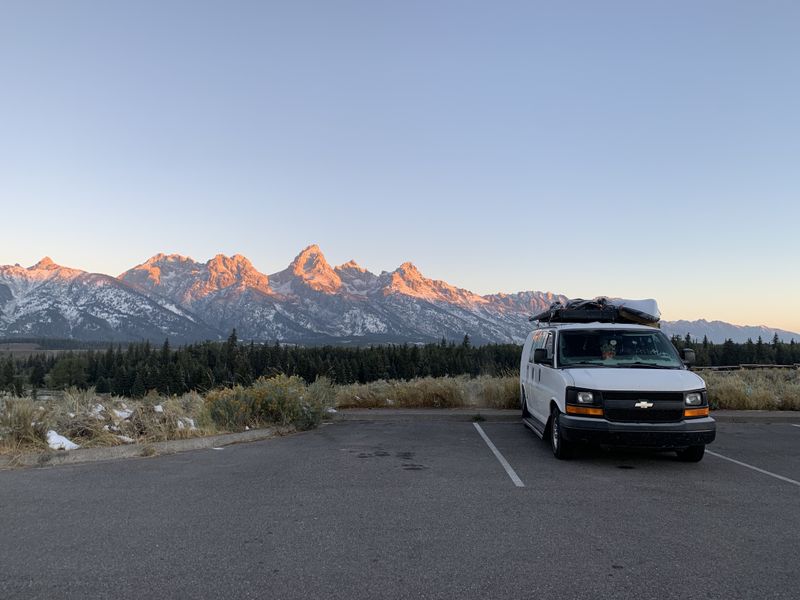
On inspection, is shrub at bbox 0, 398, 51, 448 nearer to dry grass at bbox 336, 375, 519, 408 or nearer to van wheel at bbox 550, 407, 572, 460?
dry grass at bbox 336, 375, 519, 408

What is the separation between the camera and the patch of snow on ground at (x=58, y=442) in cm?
834

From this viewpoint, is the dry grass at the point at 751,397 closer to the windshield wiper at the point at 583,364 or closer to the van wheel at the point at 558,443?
the windshield wiper at the point at 583,364

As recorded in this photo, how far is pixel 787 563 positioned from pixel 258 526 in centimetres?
458

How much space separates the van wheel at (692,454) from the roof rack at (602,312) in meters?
3.44

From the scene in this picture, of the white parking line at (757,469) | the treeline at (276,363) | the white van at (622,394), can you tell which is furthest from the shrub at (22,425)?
the treeline at (276,363)

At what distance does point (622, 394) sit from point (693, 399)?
1051mm

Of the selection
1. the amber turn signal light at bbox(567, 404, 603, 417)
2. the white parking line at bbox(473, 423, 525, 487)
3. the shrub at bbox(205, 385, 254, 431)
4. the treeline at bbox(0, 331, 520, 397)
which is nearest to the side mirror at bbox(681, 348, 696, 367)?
the amber turn signal light at bbox(567, 404, 603, 417)

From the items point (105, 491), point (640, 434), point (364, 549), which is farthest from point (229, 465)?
point (640, 434)

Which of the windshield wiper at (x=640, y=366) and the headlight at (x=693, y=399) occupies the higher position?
the windshield wiper at (x=640, y=366)

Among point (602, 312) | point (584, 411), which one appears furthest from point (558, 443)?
point (602, 312)

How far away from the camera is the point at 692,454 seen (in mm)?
8555

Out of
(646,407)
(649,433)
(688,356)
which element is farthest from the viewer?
(688,356)

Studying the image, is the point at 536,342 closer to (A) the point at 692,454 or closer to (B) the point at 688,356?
(B) the point at 688,356

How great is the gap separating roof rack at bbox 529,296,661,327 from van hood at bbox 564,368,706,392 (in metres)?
3.07
